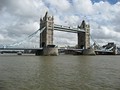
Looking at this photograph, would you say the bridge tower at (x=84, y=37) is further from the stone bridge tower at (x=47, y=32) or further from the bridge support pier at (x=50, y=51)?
the bridge support pier at (x=50, y=51)

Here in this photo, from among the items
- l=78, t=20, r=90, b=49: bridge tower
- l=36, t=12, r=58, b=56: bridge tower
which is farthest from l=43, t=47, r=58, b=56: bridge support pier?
l=78, t=20, r=90, b=49: bridge tower

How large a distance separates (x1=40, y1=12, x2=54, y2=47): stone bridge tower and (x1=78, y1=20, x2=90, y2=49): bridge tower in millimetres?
28853

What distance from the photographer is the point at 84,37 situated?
133 m

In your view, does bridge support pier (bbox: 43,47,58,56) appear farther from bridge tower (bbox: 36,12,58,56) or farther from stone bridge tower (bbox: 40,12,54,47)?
stone bridge tower (bbox: 40,12,54,47)

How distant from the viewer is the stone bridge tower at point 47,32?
349ft

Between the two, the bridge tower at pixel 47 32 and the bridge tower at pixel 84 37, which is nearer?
the bridge tower at pixel 47 32

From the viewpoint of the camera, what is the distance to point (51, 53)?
311 ft

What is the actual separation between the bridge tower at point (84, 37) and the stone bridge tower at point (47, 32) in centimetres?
2885

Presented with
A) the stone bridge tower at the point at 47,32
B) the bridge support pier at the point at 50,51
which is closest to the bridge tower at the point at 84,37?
the stone bridge tower at the point at 47,32

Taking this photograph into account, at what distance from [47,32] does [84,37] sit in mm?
32997

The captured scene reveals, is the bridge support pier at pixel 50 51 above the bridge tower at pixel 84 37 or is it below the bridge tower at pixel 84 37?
below

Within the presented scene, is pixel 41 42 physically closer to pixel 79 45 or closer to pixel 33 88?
pixel 79 45

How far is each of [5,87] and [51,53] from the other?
80.9 m

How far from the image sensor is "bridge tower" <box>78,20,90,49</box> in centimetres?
13238
